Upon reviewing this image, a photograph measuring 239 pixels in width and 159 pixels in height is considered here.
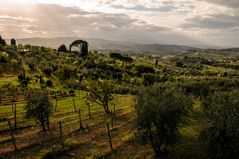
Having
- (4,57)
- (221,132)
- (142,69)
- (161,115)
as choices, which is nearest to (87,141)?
(161,115)

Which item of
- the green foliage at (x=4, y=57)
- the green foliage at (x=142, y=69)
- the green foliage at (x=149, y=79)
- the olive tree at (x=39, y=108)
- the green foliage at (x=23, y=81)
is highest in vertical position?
the green foliage at (x=4, y=57)

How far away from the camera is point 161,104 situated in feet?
144

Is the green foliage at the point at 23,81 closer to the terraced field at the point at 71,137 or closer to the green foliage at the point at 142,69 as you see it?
the terraced field at the point at 71,137

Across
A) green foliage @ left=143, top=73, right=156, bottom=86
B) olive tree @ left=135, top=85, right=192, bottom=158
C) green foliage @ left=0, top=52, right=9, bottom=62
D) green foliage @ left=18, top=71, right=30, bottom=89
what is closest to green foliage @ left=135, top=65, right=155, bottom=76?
green foliage @ left=143, top=73, right=156, bottom=86

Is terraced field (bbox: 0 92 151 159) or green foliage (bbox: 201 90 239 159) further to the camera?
terraced field (bbox: 0 92 151 159)

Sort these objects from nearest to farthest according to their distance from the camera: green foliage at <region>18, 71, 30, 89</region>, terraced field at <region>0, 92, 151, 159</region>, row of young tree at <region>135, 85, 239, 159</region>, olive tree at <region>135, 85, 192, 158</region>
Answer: row of young tree at <region>135, 85, 239, 159</region>, olive tree at <region>135, 85, 192, 158</region>, terraced field at <region>0, 92, 151, 159</region>, green foliage at <region>18, 71, 30, 89</region>

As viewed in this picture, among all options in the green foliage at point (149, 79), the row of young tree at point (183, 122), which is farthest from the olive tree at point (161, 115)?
the green foliage at point (149, 79)

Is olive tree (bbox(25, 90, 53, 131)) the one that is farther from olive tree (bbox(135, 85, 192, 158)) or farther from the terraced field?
olive tree (bbox(135, 85, 192, 158))

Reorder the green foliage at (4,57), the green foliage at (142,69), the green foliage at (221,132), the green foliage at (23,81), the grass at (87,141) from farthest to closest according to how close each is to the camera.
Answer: the green foliage at (142,69) → the green foliage at (4,57) → the green foliage at (23,81) → the grass at (87,141) → the green foliage at (221,132)

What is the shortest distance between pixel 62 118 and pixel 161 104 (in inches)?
1379

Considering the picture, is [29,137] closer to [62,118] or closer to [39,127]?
[39,127]

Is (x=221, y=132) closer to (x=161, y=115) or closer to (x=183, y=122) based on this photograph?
(x=183, y=122)

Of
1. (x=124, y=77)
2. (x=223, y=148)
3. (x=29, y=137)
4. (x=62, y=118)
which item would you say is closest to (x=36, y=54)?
(x=124, y=77)

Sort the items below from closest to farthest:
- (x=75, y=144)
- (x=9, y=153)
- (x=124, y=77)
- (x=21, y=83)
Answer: (x=9, y=153) < (x=75, y=144) < (x=21, y=83) < (x=124, y=77)
